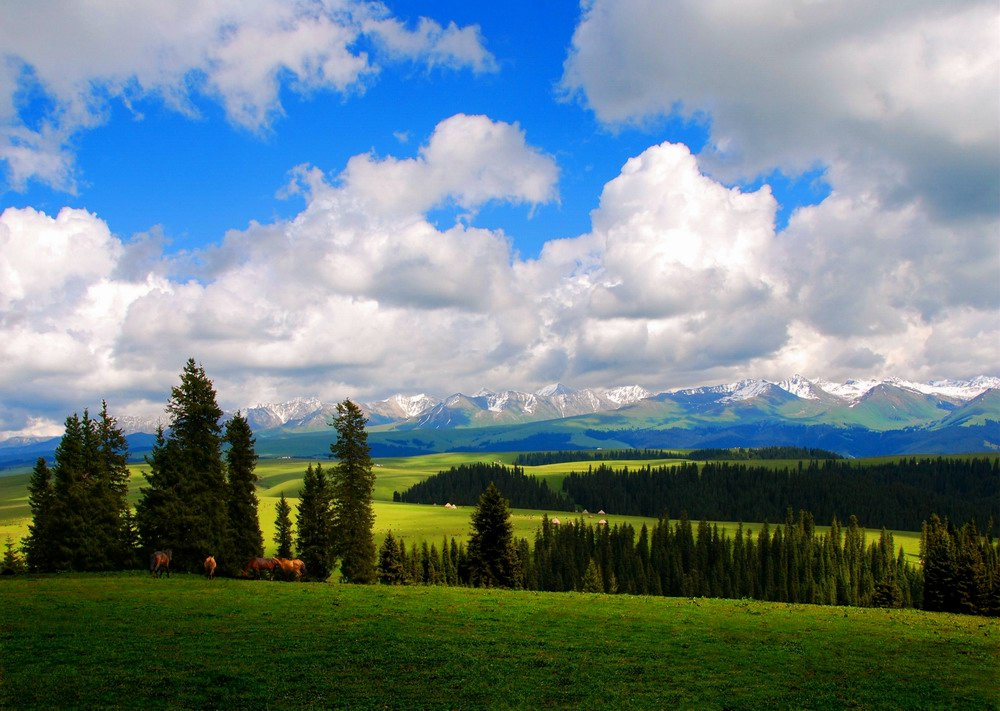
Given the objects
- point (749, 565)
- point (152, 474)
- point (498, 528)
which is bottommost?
point (749, 565)

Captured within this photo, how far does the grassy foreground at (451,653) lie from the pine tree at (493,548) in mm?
31706

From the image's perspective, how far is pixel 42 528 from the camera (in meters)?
58.7

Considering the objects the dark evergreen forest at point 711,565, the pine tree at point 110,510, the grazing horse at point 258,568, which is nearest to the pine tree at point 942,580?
the dark evergreen forest at point 711,565

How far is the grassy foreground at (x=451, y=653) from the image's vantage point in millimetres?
20828

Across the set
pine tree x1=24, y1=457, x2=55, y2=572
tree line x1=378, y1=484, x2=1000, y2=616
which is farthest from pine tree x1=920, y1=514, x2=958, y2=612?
pine tree x1=24, y1=457, x2=55, y2=572

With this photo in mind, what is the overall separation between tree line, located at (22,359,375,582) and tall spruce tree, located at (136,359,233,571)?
0.08 metres

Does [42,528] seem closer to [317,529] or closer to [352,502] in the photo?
[317,529]

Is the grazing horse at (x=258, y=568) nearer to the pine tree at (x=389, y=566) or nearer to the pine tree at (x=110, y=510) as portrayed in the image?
the pine tree at (x=110, y=510)

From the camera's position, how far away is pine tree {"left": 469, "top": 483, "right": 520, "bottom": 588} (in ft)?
227

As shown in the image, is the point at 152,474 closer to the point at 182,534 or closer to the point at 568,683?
Answer: the point at 182,534

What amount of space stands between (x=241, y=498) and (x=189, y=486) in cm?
862

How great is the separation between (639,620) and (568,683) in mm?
11899

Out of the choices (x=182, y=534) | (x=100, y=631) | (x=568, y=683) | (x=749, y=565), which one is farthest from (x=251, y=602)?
(x=749, y=565)

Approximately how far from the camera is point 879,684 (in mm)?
24109
